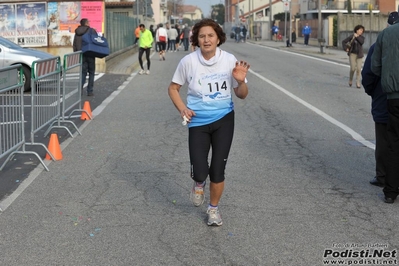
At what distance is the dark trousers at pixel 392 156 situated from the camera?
21.9 ft

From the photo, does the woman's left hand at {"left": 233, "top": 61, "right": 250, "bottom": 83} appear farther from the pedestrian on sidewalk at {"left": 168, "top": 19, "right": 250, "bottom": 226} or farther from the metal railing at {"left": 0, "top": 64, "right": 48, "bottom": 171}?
the metal railing at {"left": 0, "top": 64, "right": 48, "bottom": 171}

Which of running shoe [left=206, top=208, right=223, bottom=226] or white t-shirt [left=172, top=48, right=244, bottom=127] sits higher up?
white t-shirt [left=172, top=48, right=244, bottom=127]

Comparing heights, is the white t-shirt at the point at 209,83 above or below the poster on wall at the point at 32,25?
below

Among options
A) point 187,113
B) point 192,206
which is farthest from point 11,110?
point 187,113

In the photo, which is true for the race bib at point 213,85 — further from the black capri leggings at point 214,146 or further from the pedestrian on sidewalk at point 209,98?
the black capri leggings at point 214,146

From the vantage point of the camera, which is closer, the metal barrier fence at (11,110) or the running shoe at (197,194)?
the running shoe at (197,194)

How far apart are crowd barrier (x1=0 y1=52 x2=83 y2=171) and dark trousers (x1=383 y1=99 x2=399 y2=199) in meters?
3.89

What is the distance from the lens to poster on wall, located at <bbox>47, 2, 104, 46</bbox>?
2583 centimetres

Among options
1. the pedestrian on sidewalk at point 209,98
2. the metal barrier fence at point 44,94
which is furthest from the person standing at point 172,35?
the pedestrian on sidewalk at point 209,98

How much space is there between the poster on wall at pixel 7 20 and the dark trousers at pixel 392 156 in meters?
20.8

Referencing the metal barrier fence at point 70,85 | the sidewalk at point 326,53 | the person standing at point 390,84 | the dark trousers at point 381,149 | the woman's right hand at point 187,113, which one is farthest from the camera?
the sidewalk at point 326,53

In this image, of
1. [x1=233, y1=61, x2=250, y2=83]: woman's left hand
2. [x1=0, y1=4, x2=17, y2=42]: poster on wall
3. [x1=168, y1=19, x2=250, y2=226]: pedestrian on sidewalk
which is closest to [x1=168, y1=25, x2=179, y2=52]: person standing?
[x1=0, y1=4, x2=17, y2=42]: poster on wall

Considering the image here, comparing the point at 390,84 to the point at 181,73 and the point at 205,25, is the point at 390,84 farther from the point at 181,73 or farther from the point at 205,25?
the point at 181,73

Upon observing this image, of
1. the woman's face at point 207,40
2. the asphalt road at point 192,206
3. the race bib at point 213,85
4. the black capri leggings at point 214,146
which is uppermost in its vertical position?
the woman's face at point 207,40
